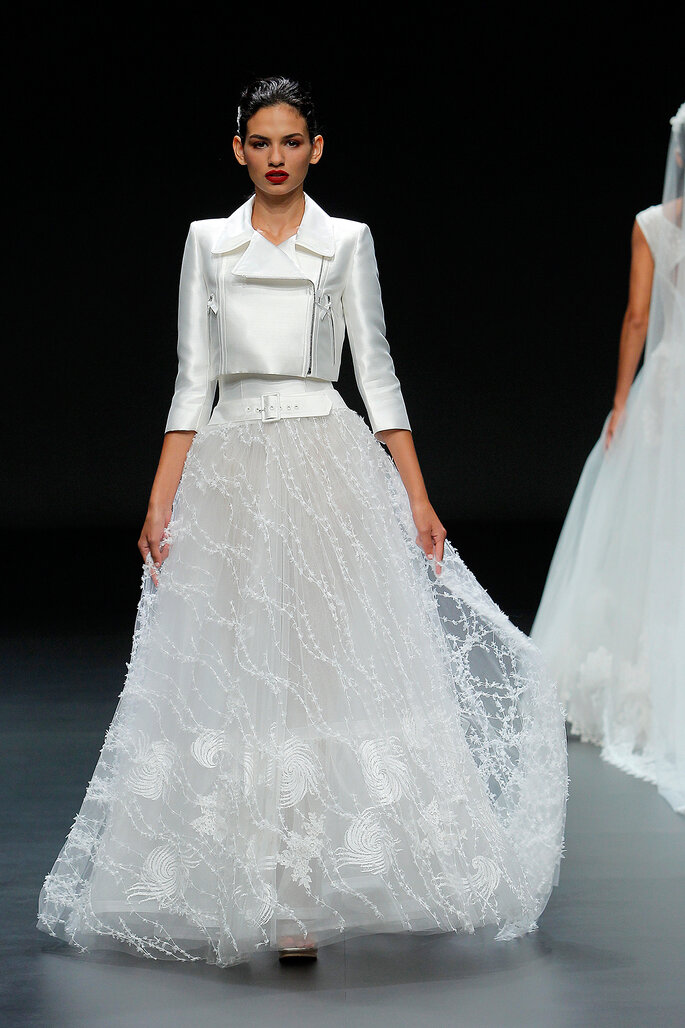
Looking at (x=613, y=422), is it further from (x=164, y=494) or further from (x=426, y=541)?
(x=164, y=494)

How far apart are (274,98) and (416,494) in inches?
24.1

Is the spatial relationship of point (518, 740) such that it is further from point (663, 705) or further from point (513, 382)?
point (513, 382)

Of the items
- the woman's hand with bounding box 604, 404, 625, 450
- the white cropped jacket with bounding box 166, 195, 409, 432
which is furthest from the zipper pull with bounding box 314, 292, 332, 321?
the woman's hand with bounding box 604, 404, 625, 450

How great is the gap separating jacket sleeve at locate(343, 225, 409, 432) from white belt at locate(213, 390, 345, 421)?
2.2 inches

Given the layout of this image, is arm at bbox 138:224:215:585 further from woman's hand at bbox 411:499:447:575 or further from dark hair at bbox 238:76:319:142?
woman's hand at bbox 411:499:447:575

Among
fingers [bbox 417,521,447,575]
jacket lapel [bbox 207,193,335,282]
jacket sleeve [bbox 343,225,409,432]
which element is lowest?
fingers [bbox 417,521,447,575]

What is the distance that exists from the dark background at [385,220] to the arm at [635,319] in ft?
10.4

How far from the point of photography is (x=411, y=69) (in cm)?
705

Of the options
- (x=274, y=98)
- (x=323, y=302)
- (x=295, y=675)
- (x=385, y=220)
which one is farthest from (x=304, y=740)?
(x=385, y=220)

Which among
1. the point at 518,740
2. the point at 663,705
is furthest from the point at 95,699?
the point at 518,740

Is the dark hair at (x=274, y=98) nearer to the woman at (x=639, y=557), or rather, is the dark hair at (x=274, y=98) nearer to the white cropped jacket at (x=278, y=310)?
the white cropped jacket at (x=278, y=310)

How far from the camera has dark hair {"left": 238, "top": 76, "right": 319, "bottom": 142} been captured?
6.39ft

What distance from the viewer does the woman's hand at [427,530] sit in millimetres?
1977

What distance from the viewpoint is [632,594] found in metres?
3.15
